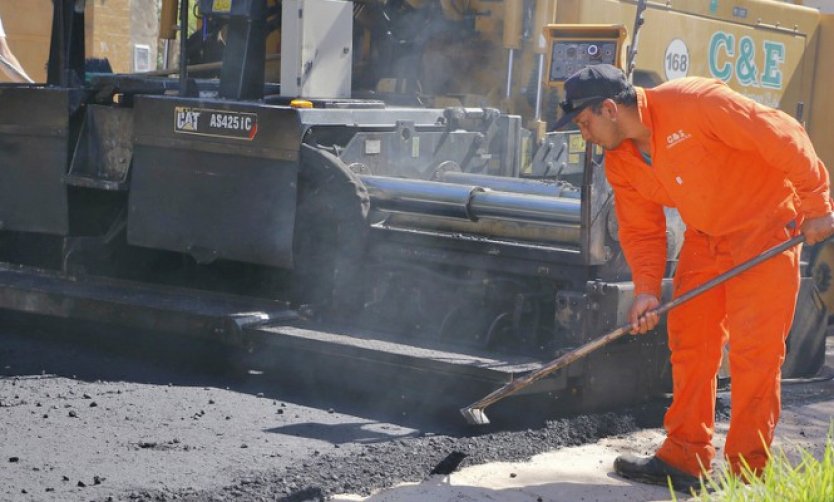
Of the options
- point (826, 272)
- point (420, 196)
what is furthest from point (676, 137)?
point (826, 272)

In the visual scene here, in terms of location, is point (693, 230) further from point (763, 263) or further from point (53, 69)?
point (53, 69)

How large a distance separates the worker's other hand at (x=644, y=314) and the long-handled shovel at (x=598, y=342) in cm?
2

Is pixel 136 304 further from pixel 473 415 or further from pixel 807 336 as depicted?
pixel 807 336

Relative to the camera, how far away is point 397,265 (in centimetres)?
607

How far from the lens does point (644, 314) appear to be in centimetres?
453

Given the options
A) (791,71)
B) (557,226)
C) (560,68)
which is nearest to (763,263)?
(557,226)

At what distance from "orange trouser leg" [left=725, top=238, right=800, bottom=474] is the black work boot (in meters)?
0.25

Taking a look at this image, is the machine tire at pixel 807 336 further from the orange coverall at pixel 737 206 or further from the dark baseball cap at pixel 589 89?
the dark baseball cap at pixel 589 89

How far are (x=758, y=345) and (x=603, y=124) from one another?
91 cm

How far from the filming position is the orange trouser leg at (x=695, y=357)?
463cm

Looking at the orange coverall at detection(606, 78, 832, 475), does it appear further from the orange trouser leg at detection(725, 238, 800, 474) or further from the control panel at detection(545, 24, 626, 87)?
the control panel at detection(545, 24, 626, 87)

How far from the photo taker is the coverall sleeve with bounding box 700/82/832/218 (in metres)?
4.18

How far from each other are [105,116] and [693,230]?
3.29 metres

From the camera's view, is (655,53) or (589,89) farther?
(655,53)
